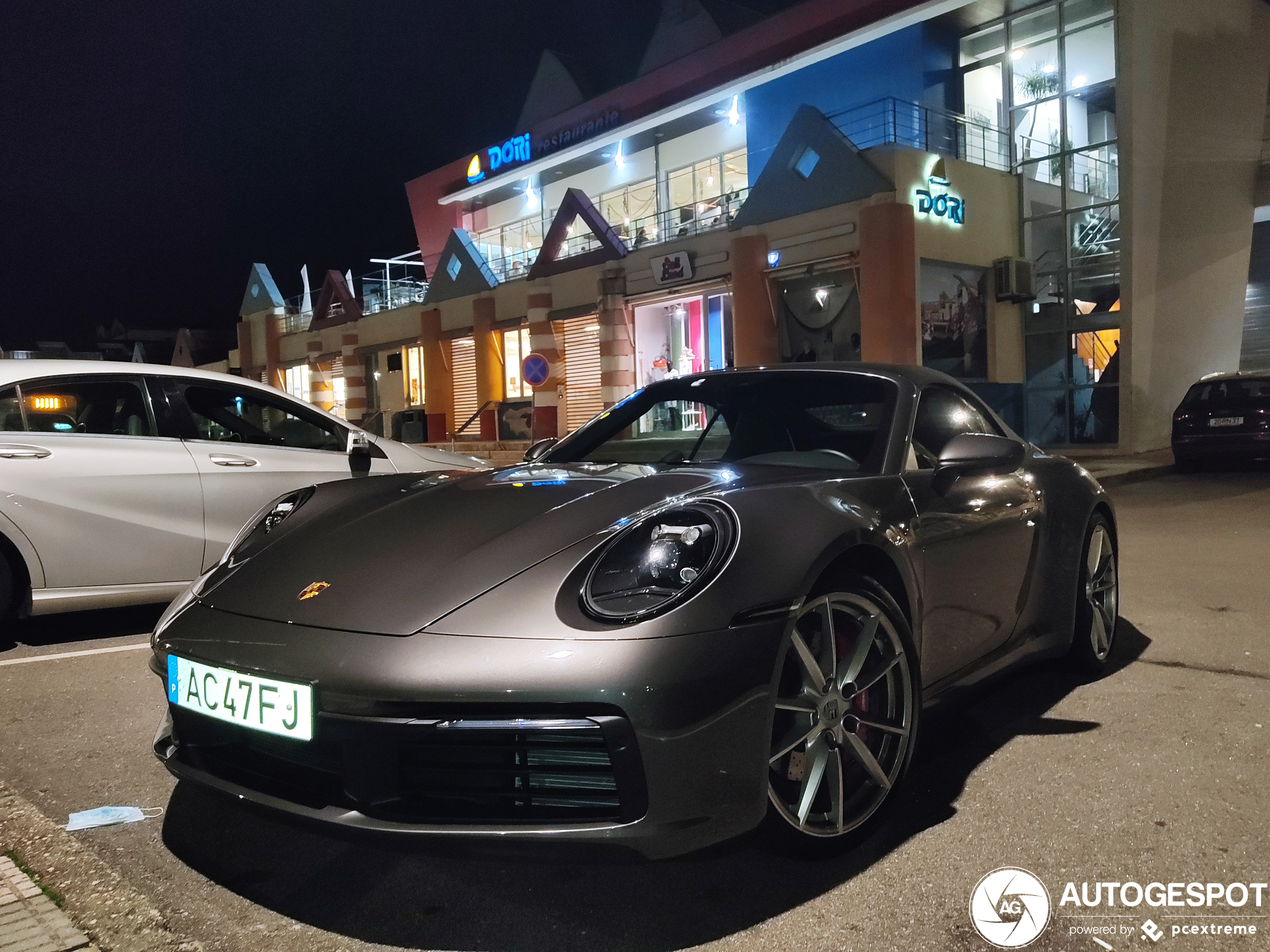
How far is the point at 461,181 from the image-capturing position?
3109 cm

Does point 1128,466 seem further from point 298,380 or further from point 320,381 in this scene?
point 298,380

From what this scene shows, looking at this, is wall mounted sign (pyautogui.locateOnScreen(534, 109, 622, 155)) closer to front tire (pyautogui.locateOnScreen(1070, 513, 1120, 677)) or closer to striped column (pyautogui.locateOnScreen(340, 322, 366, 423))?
striped column (pyautogui.locateOnScreen(340, 322, 366, 423))

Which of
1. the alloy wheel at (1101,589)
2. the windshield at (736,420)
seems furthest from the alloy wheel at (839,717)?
the alloy wheel at (1101,589)

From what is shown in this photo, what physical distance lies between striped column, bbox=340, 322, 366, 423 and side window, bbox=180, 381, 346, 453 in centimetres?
2636

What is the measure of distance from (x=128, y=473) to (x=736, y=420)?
10.3 ft

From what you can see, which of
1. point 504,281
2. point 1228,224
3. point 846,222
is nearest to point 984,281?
point 846,222

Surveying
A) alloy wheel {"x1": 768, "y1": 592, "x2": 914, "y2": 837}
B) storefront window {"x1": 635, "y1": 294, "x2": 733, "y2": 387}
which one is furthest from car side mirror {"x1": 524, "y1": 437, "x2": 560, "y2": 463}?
storefront window {"x1": 635, "y1": 294, "x2": 733, "y2": 387}

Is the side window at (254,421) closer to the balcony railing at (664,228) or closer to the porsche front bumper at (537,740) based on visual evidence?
the porsche front bumper at (537,740)

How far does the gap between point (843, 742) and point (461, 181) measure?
30.9 m

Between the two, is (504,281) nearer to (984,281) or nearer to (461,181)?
(461,181)

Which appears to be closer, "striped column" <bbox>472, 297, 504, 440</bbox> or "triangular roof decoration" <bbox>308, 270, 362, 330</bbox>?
"striped column" <bbox>472, 297, 504, 440</bbox>

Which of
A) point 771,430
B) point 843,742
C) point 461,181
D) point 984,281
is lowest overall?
point 843,742

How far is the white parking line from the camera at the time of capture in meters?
4.71

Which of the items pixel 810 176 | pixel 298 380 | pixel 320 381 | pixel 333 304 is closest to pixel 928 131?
pixel 810 176
